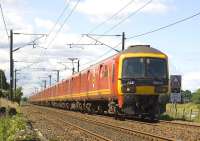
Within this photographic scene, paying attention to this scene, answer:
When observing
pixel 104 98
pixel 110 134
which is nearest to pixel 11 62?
pixel 104 98

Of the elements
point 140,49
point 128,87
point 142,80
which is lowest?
point 128,87

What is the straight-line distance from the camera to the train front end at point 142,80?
81.3ft

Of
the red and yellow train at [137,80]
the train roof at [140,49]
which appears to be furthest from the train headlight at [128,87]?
the train roof at [140,49]

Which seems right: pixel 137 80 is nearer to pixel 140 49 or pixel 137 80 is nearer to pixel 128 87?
pixel 128 87

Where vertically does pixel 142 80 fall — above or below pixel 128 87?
above

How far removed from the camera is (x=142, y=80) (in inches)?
980

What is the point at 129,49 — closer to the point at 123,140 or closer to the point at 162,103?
the point at 162,103

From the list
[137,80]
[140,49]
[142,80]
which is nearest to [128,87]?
[137,80]

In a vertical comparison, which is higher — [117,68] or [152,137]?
[117,68]

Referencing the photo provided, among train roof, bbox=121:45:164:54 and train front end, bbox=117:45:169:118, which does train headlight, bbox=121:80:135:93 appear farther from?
train roof, bbox=121:45:164:54

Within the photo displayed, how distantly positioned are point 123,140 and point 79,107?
2487 centimetres

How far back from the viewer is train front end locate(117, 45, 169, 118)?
24781 mm

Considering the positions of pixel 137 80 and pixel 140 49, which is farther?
pixel 140 49

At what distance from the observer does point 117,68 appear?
84.6 ft
